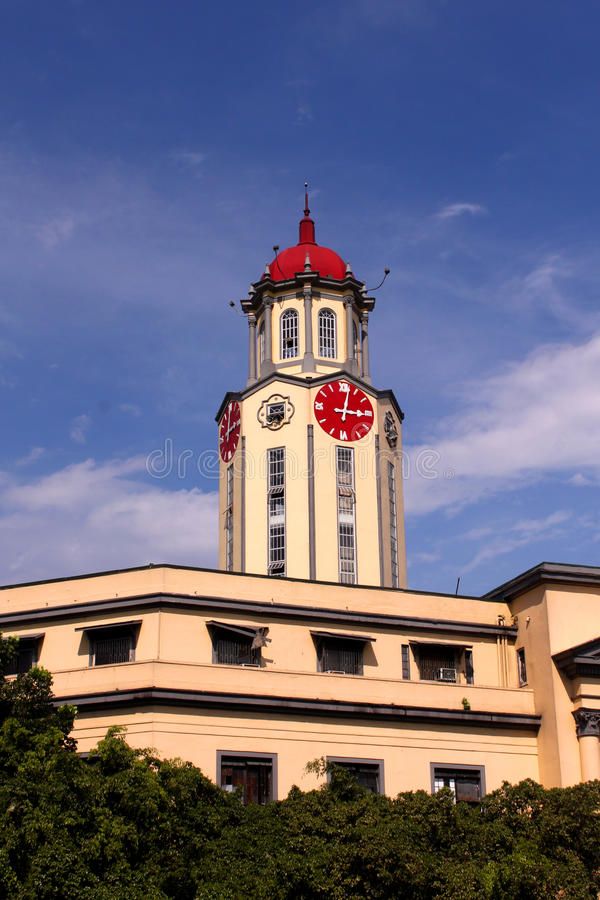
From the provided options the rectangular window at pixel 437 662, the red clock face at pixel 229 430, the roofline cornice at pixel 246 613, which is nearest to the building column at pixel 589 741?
the roofline cornice at pixel 246 613

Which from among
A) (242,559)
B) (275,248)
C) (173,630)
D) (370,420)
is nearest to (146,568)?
(173,630)

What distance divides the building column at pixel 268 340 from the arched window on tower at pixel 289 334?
1.95ft

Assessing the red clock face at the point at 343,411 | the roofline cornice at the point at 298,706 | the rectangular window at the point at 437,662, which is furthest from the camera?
the red clock face at the point at 343,411

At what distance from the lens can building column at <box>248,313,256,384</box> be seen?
66562 millimetres

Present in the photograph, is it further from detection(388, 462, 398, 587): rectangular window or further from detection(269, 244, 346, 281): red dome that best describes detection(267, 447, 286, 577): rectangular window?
detection(269, 244, 346, 281): red dome

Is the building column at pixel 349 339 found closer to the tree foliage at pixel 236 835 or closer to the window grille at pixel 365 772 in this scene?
the window grille at pixel 365 772

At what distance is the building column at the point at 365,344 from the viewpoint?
67.1 m

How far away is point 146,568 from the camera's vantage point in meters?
44.7

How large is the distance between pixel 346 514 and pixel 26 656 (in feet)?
66.3

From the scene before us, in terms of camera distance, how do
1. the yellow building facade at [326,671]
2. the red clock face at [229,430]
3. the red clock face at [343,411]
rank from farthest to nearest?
the red clock face at [229,430] < the red clock face at [343,411] < the yellow building facade at [326,671]

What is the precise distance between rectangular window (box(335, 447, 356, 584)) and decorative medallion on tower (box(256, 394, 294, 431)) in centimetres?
A: 298

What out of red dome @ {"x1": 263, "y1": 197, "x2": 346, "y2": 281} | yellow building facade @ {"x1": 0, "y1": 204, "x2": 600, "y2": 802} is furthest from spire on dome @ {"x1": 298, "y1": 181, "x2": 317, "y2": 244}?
yellow building facade @ {"x1": 0, "y1": 204, "x2": 600, "y2": 802}

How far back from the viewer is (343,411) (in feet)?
207

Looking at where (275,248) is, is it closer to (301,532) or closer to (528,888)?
(301,532)
